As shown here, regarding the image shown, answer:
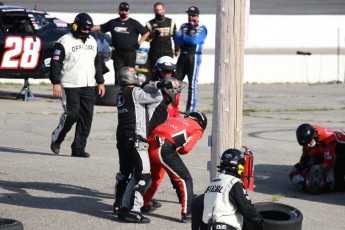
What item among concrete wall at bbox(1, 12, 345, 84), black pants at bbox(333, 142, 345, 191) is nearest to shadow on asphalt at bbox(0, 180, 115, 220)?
black pants at bbox(333, 142, 345, 191)

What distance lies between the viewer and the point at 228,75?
8484mm

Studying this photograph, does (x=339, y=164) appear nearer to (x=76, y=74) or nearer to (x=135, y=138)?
(x=135, y=138)

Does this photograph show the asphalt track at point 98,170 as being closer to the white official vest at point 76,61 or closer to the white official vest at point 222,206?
the white official vest at point 76,61

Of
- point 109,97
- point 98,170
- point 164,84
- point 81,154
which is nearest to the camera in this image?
point 164,84

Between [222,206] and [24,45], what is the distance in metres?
11.6

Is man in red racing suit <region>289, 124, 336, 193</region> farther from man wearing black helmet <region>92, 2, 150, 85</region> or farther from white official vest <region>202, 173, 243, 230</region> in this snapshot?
man wearing black helmet <region>92, 2, 150, 85</region>

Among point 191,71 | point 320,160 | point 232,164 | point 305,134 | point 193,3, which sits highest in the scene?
point 193,3

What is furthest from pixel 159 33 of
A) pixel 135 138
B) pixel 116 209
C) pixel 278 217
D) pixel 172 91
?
pixel 278 217

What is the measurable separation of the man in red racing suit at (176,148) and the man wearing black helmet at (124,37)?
836 cm

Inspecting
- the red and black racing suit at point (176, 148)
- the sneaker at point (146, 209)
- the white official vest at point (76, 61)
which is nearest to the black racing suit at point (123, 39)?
the white official vest at point (76, 61)

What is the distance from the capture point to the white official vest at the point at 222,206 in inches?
289

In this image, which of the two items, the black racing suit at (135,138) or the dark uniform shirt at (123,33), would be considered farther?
the dark uniform shirt at (123,33)

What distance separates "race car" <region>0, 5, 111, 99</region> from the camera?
1820 centimetres

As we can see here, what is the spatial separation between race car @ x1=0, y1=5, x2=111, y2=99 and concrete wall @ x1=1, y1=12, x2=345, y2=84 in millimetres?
5057
